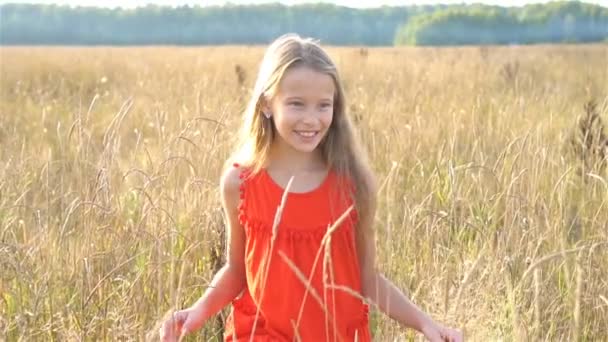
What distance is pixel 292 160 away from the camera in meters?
2.03

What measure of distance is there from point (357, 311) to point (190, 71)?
9483 mm

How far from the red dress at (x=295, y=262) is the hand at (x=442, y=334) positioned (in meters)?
0.15

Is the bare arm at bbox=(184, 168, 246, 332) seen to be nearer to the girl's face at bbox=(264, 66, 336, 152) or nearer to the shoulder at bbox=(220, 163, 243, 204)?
the shoulder at bbox=(220, 163, 243, 204)

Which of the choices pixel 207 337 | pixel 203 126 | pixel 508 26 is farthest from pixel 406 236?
pixel 508 26

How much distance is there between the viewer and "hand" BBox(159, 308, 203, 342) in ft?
6.29

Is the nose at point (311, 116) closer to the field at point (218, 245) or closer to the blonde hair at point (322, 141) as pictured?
the blonde hair at point (322, 141)

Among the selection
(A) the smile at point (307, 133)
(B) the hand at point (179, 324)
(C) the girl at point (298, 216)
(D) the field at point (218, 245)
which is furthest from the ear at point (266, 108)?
(B) the hand at point (179, 324)

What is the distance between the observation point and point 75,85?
9703 millimetres

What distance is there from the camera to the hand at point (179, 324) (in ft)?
6.29

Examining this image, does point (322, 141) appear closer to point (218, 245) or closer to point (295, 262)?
point (295, 262)

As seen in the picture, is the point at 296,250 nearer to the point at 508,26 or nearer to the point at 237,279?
the point at 237,279

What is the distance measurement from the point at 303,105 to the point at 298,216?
23 centimetres

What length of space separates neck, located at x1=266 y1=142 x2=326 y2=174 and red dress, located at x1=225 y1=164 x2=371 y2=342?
0.13 feet

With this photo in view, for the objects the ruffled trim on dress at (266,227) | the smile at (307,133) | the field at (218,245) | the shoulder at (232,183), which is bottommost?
the field at (218,245)
